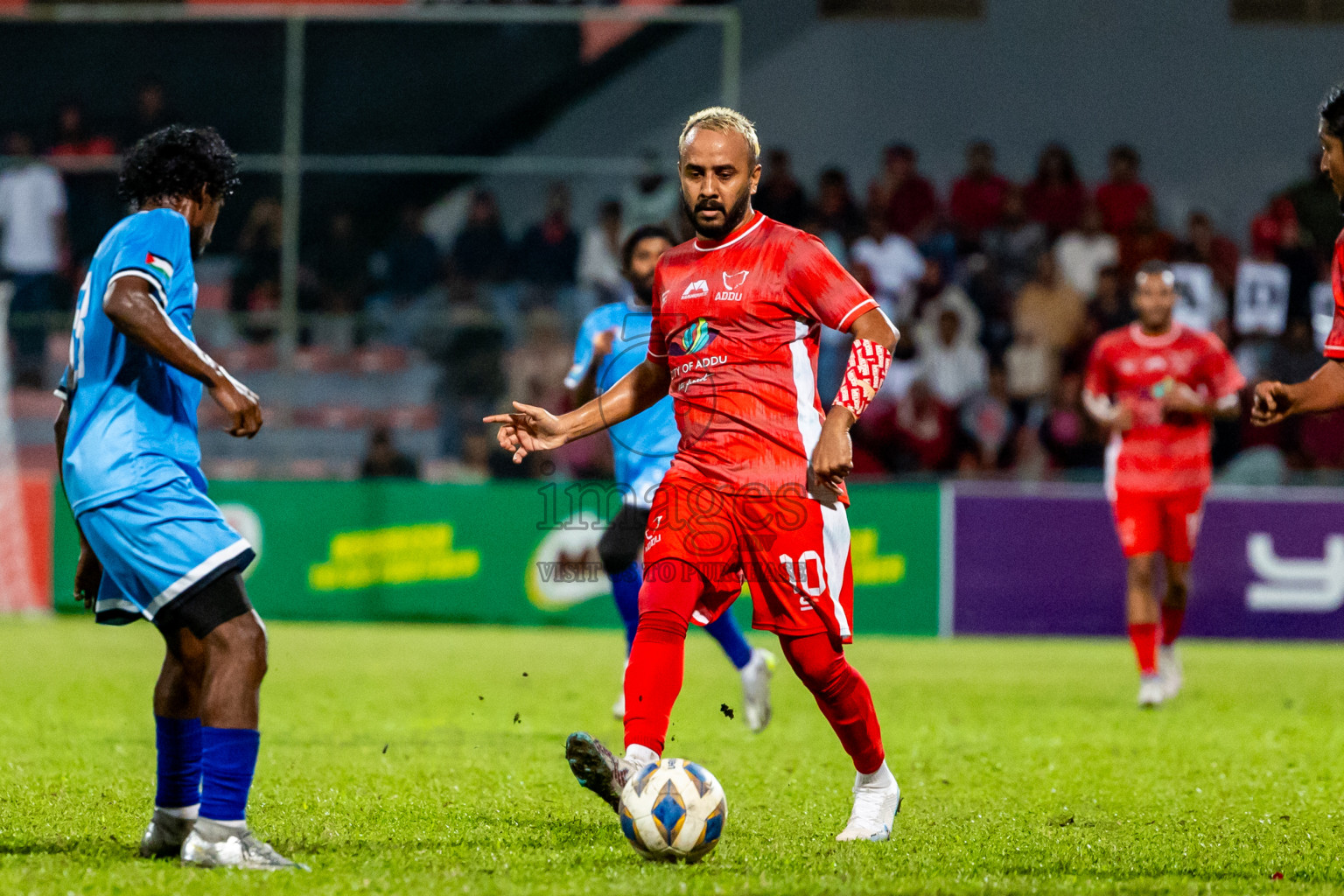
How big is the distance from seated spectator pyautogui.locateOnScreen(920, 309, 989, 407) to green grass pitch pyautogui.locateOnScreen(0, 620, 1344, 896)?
445 cm

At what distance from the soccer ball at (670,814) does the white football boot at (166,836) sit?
4.16 feet

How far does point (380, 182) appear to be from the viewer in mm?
16453

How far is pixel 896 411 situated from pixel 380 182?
5.55m

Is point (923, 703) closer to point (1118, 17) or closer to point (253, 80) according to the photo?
point (253, 80)

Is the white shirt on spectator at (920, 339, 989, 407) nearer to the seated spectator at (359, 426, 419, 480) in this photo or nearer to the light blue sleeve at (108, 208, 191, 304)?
the seated spectator at (359, 426, 419, 480)

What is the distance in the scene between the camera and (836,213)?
17328mm

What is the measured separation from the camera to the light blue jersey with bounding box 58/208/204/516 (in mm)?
4562

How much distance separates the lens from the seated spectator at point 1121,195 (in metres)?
17.5

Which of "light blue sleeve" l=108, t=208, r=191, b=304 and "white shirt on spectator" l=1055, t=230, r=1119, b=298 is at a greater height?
"white shirt on spectator" l=1055, t=230, r=1119, b=298

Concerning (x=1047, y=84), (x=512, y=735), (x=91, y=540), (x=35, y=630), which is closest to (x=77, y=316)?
(x=91, y=540)

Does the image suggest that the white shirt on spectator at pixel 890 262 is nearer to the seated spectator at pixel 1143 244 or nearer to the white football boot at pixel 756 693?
the seated spectator at pixel 1143 244

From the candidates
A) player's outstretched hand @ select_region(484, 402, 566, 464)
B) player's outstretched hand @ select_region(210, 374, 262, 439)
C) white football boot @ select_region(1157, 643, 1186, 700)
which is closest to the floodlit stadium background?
white football boot @ select_region(1157, 643, 1186, 700)

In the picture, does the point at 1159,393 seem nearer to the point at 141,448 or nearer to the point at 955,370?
the point at 955,370

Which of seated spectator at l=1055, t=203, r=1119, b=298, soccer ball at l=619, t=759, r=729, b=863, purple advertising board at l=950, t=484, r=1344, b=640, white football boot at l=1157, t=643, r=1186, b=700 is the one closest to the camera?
soccer ball at l=619, t=759, r=729, b=863
